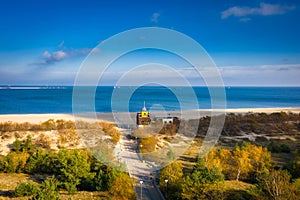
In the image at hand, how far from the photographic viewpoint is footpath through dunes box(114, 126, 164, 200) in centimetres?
1064

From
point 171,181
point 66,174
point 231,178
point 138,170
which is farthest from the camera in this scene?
point 138,170

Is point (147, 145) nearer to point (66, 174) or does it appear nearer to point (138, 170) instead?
point (138, 170)

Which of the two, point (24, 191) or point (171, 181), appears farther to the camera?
point (171, 181)

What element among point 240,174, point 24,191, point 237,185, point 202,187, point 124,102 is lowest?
point 237,185

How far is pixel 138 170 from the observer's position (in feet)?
43.0

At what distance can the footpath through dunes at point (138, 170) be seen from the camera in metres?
10.6

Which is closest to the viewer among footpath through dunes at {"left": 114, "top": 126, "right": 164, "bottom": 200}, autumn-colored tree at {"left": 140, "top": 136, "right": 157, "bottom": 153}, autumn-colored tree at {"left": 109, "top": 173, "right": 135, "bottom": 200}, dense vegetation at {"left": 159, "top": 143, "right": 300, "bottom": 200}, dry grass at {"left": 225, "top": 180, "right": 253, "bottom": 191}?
dense vegetation at {"left": 159, "top": 143, "right": 300, "bottom": 200}

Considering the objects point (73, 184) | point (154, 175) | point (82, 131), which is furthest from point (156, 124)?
point (73, 184)

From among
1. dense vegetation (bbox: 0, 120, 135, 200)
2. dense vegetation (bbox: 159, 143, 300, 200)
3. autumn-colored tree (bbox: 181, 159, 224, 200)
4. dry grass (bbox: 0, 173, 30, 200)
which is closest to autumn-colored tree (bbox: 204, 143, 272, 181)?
dense vegetation (bbox: 159, 143, 300, 200)

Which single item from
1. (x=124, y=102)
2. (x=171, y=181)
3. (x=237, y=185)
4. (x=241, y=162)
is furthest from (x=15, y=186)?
(x=124, y=102)

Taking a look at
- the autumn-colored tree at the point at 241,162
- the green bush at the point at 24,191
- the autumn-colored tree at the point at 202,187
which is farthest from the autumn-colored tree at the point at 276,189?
the green bush at the point at 24,191

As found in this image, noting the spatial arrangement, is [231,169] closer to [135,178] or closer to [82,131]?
[135,178]

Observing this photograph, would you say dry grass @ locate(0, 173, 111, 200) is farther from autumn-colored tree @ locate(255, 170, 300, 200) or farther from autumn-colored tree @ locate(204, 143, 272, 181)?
autumn-colored tree @ locate(255, 170, 300, 200)

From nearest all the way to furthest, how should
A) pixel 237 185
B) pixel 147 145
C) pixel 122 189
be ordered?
pixel 122 189 → pixel 237 185 → pixel 147 145
